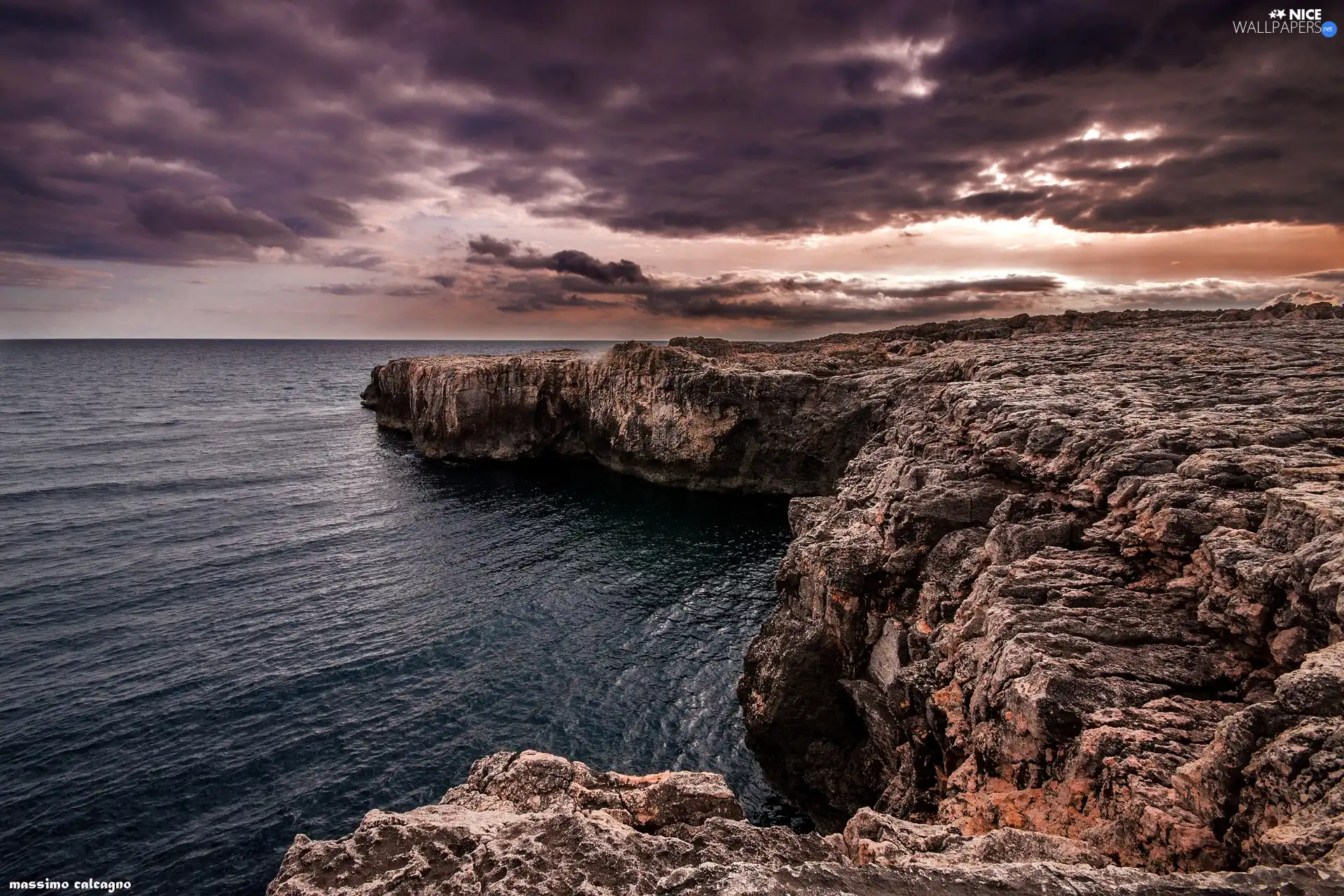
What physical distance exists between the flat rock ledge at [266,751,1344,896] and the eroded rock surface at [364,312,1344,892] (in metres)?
0.32

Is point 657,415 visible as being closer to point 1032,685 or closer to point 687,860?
point 1032,685

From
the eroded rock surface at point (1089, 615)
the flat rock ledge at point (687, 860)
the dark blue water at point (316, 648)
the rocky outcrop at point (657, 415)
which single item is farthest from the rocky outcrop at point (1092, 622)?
the rocky outcrop at point (657, 415)

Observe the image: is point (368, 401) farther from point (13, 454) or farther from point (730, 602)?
point (730, 602)

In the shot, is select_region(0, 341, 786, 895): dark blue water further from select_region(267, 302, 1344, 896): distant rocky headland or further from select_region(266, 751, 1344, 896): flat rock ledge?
select_region(266, 751, 1344, 896): flat rock ledge

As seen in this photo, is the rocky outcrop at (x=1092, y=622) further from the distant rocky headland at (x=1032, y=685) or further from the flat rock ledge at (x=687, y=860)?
the flat rock ledge at (x=687, y=860)

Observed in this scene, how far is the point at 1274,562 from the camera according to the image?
38.8 ft

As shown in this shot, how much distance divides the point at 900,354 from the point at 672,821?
70398 millimetres

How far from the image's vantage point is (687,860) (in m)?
9.95

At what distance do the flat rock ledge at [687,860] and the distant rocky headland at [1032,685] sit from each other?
0.05m

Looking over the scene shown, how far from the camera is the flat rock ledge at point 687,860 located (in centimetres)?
835

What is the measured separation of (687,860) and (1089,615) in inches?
415

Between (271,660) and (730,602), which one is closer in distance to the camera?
(271,660)

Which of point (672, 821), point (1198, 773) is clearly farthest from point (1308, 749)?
point (672, 821)

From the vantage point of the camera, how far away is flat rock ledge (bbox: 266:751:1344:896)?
835 cm
